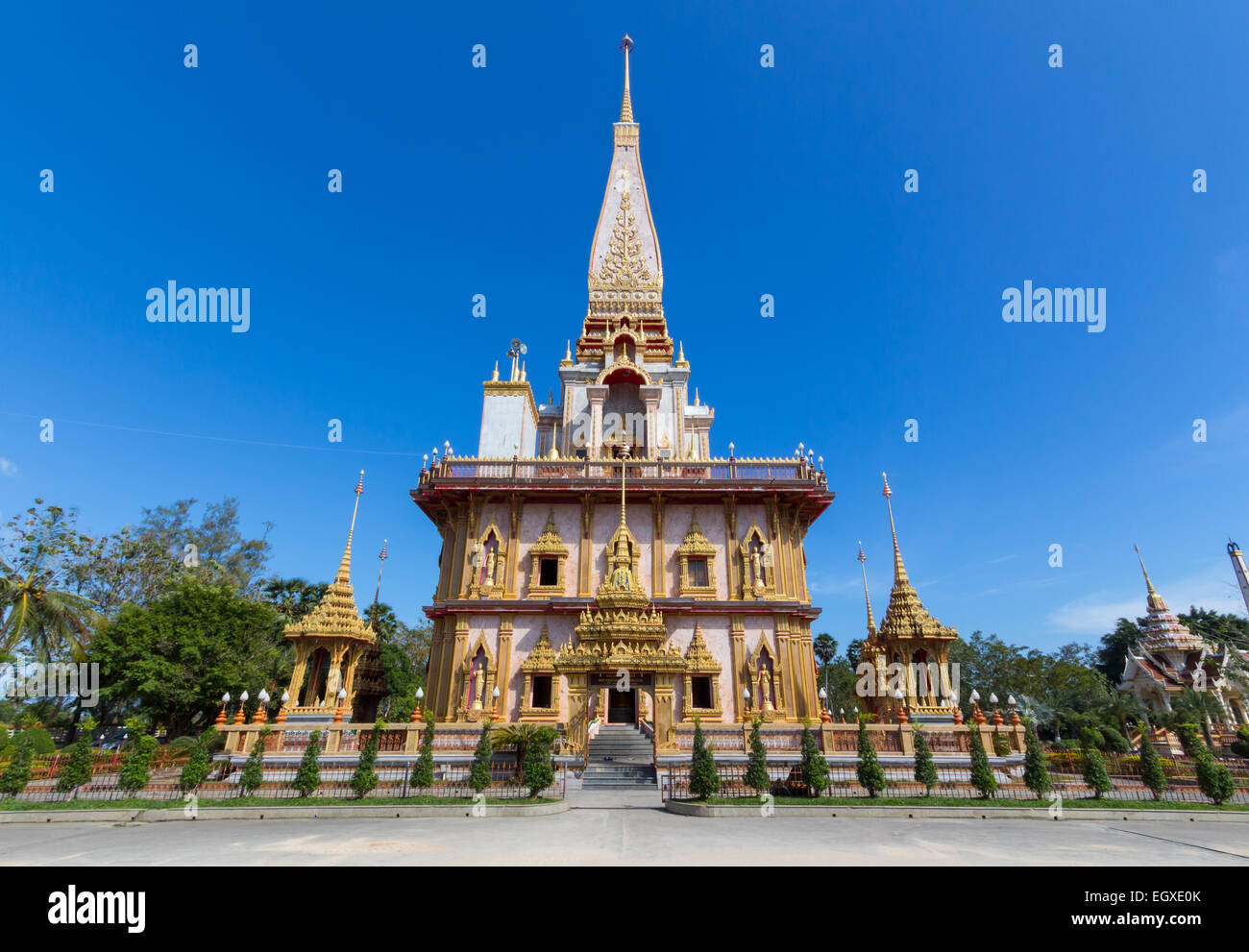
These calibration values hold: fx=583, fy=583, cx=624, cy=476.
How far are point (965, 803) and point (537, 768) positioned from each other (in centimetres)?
985

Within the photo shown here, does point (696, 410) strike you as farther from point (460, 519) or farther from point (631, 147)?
point (631, 147)

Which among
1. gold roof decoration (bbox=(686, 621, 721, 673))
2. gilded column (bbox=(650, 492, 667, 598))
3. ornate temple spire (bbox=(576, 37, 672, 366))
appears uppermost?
ornate temple spire (bbox=(576, 37, 672, 366))

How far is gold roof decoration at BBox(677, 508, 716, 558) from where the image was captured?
80.6ft

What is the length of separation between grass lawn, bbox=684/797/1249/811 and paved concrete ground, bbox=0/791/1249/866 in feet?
2.60

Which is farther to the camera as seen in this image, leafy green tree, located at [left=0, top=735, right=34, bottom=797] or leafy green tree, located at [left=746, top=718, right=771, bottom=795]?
leafy green tree, located at [left=0, top=735, right=34, bottom=797]

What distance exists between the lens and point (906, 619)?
75.0ft

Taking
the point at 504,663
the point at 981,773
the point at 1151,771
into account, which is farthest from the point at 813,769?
the point at 504,663

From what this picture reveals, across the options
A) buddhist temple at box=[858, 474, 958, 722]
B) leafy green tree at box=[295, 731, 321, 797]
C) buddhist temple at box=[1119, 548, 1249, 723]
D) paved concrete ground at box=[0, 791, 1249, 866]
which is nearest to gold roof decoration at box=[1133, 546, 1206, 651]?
buddhist temple at box=[1119, 548, 1249, 723]

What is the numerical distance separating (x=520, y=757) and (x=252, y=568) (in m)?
33.0

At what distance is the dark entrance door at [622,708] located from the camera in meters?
26.1

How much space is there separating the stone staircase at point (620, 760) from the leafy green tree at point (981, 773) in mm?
8234

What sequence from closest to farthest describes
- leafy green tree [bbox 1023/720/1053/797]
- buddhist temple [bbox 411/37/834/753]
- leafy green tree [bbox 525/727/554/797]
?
1. leafy green tree [bbox 525/727/554/797]
2. leafy green tree [bbox 1023/720/1053/797]
3. buddhist temple [bbox 411/37/834/753]

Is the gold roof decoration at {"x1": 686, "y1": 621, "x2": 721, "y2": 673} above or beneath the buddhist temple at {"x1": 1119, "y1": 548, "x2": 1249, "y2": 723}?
above

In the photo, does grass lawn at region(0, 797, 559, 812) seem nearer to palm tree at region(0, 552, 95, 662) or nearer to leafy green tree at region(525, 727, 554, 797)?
leafy green tree at region(525, 727, 554, 797)
